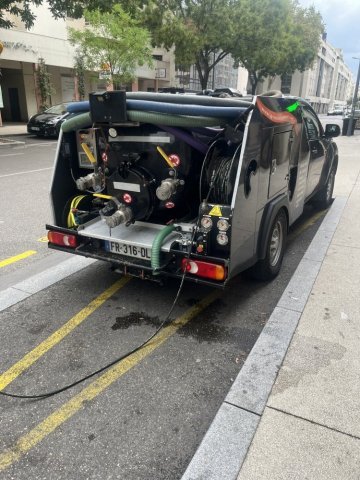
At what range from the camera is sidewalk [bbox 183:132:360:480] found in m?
2.12

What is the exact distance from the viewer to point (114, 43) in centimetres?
2170

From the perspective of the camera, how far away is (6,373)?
2852 millimetres

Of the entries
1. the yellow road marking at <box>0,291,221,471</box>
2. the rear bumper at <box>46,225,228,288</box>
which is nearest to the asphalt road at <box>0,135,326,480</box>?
the yellow road marking at <box>0,291,221,471</box>

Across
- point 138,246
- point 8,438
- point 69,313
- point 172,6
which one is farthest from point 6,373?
point 172,6

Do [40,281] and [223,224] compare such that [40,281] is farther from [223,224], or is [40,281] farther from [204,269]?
[223,224]

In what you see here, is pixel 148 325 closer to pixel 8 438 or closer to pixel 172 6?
pixel 8 438

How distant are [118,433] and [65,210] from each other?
2418mm

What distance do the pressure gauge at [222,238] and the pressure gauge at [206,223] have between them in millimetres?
107

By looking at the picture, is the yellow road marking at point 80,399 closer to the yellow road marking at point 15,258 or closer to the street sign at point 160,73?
the yellow road marking at point 15,258

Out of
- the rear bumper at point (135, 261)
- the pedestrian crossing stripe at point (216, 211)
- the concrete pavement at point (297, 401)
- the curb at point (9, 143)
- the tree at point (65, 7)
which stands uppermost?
the tree at point (65, 7)

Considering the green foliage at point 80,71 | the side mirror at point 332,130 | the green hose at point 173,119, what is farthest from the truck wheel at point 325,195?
the green foliage at point 80,71

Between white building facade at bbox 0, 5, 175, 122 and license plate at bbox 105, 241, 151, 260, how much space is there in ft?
71.5

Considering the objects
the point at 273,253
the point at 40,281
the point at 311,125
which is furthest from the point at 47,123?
the point at 273,253

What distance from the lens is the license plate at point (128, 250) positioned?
349cm
